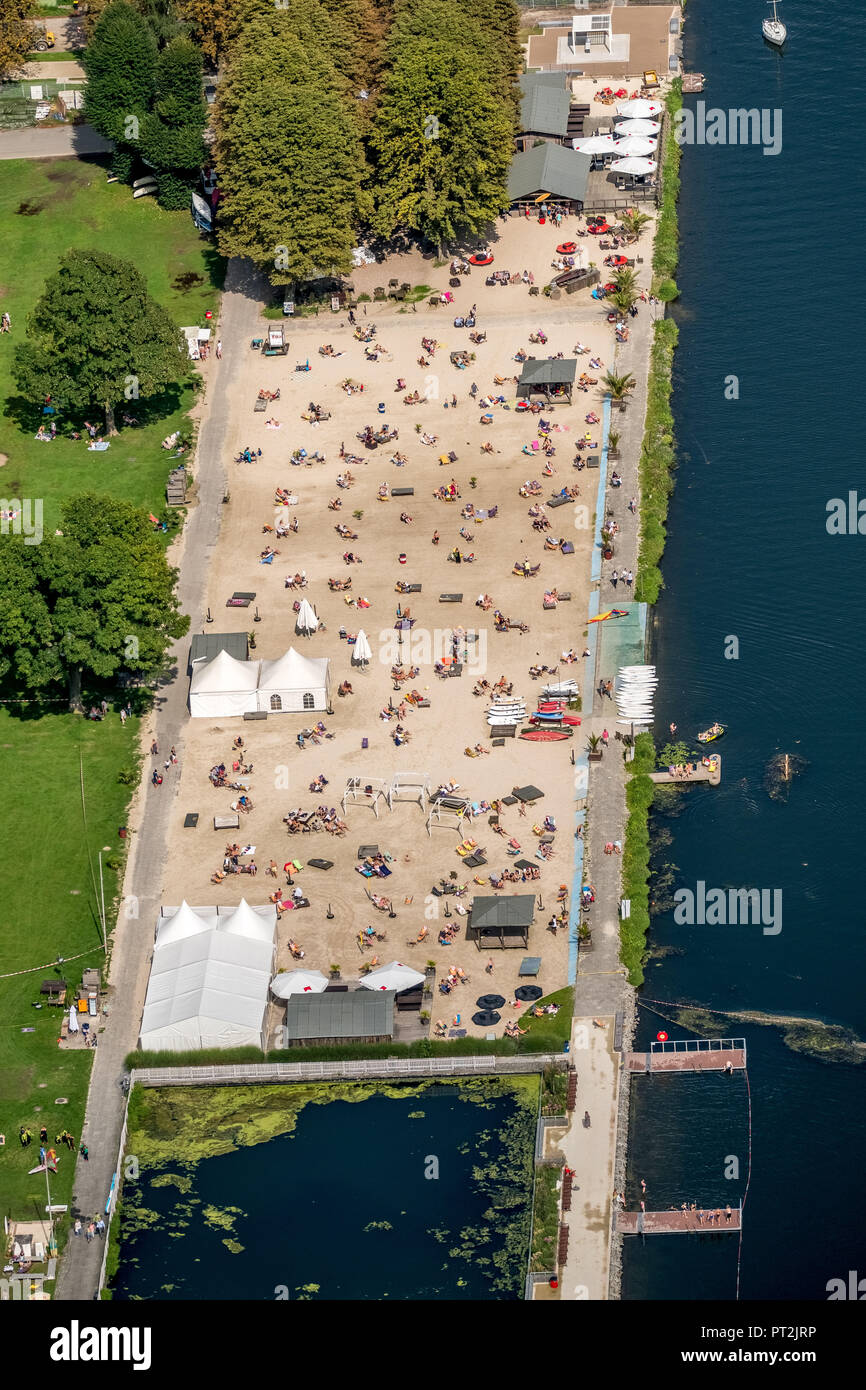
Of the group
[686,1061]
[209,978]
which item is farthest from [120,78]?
[686,1061]

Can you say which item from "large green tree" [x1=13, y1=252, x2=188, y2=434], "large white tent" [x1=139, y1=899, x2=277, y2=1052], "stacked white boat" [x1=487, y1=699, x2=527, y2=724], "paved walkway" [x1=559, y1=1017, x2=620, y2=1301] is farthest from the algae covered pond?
"large green tree" [x1=13, y1=252, x2=188, y2=434]

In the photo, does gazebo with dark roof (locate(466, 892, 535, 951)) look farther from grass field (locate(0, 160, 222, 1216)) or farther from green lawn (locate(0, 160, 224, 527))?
green lawn (locate(0, 160, 224, 527))

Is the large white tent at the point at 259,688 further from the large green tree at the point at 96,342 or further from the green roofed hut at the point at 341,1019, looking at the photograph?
the large green tree at the point at 96,342

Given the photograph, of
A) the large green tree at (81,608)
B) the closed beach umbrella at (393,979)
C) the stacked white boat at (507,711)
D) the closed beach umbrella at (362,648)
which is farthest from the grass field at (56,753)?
the stacked white boat at (507,711)

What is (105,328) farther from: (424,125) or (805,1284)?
(805,1284)

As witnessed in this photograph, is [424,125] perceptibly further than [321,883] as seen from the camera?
Yes

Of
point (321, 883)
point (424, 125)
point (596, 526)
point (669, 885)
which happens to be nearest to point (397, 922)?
point (321, 883)
